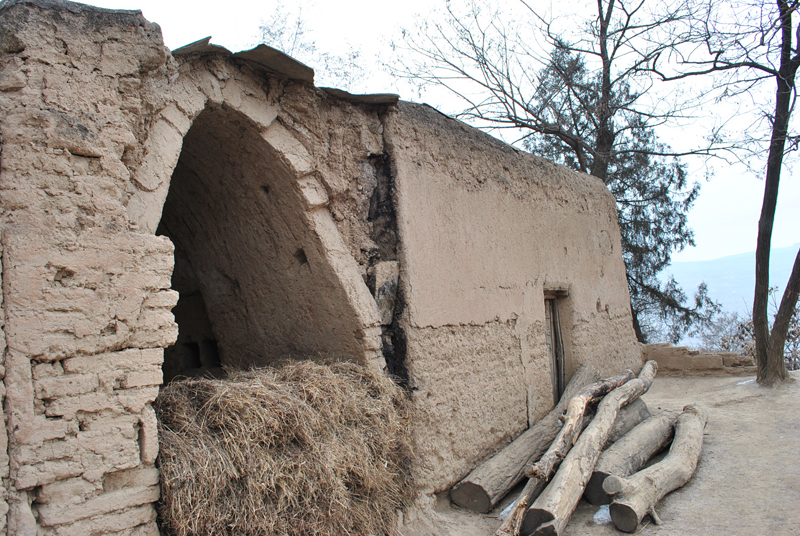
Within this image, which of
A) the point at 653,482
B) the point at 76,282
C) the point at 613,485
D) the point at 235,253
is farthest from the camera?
the point at 235,253

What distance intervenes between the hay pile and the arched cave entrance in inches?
22.6

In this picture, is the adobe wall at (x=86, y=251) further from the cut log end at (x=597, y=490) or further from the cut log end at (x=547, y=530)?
the cut log end at (x=597, y=490)

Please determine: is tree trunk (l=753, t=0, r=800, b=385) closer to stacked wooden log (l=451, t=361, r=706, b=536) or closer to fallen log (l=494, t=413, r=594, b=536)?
stacked wooden log (l=451, t=361, r=706, b=536)

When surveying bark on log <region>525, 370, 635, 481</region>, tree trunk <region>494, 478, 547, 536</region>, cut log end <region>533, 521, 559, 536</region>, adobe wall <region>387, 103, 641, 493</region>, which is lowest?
cut log end <region>533, 521, 559, 536</region>

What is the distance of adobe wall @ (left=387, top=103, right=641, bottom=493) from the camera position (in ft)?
13.7

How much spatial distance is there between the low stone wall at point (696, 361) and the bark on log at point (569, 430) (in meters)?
3.45

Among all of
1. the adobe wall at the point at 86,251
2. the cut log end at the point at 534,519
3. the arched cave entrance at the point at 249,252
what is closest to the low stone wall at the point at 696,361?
the cut log end at the point at 534,519

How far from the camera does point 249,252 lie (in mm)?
4320

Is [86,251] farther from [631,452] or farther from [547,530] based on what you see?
[631,452]

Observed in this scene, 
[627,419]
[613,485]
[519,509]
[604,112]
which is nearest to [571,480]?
[613,485]

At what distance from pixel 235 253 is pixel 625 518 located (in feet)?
10.6

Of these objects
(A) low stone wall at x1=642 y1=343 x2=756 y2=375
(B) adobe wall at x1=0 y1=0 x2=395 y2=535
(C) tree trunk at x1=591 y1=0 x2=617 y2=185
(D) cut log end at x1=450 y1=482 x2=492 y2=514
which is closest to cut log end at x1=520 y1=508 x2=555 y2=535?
(D) cut log end at x1=450 y1=482 x2=492 y2=514

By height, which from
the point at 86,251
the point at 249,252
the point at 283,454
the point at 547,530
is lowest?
the point at 547,530

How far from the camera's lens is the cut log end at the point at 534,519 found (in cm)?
359
